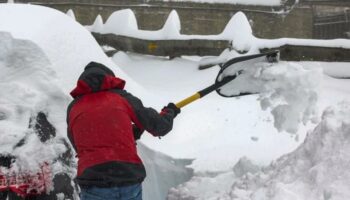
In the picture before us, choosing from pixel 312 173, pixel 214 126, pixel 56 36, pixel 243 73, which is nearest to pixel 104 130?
pixel 312 173

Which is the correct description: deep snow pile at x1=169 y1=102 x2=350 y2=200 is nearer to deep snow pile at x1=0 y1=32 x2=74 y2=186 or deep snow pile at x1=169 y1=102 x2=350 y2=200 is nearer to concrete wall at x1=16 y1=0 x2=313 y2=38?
deep snow pile at x1=0 y1=32 x2=74 y2=186

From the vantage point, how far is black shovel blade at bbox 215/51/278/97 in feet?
15.0

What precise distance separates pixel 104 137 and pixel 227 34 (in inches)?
212

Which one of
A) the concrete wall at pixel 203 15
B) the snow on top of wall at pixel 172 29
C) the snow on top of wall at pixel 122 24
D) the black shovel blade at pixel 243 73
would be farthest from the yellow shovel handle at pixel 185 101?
the concrete wall at pixel 203 15

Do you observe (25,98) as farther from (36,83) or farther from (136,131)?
(136,131)

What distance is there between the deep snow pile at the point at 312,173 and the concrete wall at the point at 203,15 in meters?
13.5

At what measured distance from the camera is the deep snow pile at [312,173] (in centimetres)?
320

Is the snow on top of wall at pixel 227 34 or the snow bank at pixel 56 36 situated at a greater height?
the snow bank at pixel 56 36

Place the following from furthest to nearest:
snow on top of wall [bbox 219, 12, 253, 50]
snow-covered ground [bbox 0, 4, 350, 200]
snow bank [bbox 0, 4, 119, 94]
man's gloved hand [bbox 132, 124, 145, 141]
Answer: snow on top of wall [bbox 219, 12, 253, 50]
snow bank [bbox 0, 4, 119, 94]
man's gloved hand [bbox 132, 124, 145, 141]
snow-covered ground [bbox 0, 4, 350, 200]

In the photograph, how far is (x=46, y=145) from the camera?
3.75 meters

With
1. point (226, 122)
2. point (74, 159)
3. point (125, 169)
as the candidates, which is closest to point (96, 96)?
point (125, 169)

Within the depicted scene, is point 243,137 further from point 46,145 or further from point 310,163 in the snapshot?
point 46,145

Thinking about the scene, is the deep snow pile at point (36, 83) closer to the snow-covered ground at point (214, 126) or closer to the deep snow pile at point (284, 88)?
the snow-covered ground at point (214, 126)

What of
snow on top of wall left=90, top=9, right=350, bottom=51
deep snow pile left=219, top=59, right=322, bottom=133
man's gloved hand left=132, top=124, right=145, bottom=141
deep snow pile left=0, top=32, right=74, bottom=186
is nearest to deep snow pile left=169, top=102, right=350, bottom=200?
deep snow pile left=219, top=59, right=322, bottom=133
